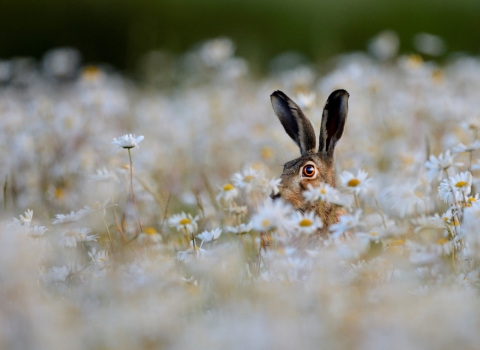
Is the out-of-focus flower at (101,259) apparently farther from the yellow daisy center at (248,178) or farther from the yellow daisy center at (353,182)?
the yellow daisy center at (353,182)

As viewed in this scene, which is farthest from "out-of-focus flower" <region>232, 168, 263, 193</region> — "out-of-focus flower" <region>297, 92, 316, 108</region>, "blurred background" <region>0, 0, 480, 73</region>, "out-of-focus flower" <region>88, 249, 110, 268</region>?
"blurred background" <region>0, 0, 480, 73</region>

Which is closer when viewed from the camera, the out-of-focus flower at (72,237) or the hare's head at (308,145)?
the out-of-focus flower at (72,237)

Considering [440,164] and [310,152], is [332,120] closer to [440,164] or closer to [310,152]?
[310,152]

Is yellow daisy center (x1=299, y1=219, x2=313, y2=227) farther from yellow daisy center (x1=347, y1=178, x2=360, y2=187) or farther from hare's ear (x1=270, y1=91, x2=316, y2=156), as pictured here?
hare's ear (x1=270, y1=91, x2=316, y2=156)

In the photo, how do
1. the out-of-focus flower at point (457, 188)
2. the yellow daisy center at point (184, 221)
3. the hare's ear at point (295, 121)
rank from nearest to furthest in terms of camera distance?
1. the out-of-focus flower at point (457, 188)
2. the yellow daisy center at point (184, 221)
3. the hare's ear at point (295, 121)

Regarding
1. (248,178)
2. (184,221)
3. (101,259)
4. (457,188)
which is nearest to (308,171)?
(248,178)

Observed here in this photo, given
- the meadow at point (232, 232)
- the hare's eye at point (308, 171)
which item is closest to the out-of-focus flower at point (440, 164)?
the meadow at point (232, 232)

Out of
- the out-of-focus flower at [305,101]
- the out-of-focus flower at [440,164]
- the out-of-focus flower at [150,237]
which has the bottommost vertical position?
the out-of-focus flower at [150,237]
